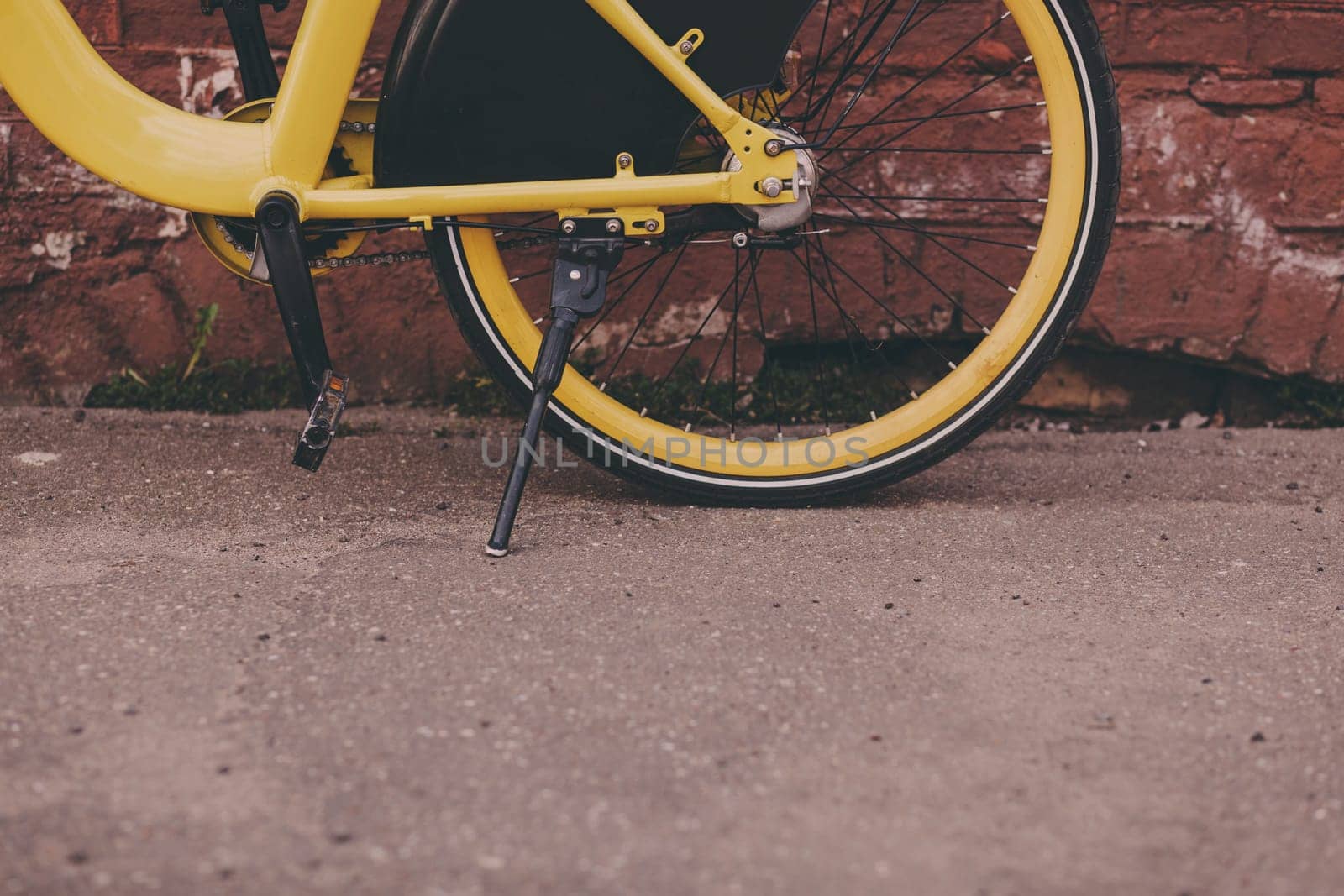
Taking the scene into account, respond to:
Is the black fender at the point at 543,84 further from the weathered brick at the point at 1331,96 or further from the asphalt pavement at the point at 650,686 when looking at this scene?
the weathered brick at the point at 1331,96

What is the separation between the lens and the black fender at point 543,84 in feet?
6.79

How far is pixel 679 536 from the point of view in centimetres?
219

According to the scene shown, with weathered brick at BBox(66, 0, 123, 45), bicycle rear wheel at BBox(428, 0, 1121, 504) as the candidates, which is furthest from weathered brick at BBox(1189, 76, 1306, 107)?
weathered brick at BBox(66, 0, 123, 45)

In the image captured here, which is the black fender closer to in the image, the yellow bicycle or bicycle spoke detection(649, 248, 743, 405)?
the yellow bicycle

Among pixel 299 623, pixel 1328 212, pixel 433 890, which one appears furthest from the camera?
pixel 1328 212

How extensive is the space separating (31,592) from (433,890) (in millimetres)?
952

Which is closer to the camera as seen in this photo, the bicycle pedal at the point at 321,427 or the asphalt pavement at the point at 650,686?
the asphalt pavement at the point at 650,686

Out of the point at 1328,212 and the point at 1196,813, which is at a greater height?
the point at 1328,212

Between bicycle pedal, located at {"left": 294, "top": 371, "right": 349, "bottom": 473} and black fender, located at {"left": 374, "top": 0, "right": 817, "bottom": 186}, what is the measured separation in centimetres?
34

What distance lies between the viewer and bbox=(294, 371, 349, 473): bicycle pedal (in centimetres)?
215

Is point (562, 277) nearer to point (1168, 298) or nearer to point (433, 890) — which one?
point (433, 890)

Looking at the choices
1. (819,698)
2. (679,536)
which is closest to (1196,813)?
(819,698)

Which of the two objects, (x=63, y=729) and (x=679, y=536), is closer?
(x=63, y=729)

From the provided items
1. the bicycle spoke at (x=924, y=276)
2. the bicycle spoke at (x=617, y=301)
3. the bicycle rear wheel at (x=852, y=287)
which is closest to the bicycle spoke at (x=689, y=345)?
the bicycle rear wheel at (x=852, y=287)
